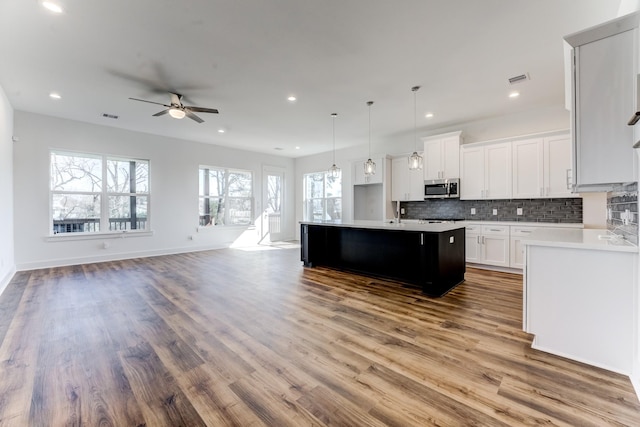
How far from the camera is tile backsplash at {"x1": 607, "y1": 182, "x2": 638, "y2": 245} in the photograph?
1.97 m

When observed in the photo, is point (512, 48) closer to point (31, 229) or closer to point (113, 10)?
point (113, 10)

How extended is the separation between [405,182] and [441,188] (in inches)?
36.5

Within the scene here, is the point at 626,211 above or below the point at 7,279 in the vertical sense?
above

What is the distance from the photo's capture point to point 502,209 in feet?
17.3

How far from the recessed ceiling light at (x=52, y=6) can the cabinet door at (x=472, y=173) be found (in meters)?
5.83

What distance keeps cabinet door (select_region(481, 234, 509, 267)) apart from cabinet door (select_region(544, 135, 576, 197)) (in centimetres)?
102

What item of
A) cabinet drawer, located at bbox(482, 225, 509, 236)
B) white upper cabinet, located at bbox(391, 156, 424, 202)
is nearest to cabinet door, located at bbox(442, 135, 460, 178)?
white upper cabinet, located at bbox(391, 156, 424, 202)

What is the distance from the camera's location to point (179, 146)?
700 cm

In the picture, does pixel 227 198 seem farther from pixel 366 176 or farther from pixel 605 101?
pixel 605 101

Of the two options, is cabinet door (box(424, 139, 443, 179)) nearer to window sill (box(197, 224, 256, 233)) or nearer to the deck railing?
window sill (box(197, 224, 256, 233))

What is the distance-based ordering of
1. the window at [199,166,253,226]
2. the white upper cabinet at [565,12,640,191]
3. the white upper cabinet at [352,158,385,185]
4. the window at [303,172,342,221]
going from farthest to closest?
1. the window at [303,172,342,221]
2. the window at [199,166,253,226]
3. the white upper cabinet at [352,158,385,185]
4. the white upper cabinet at [565,12,640,191]

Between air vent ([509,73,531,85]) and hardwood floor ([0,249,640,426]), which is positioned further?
air vent ([509,73,531,85])

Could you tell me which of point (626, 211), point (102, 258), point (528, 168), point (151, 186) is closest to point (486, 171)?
point (528, 168)

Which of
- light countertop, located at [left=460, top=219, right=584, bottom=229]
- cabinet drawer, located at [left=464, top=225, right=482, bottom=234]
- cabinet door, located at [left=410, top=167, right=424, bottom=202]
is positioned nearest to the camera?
light countertop, located at [left=460, top=219, right=584, bottom=229]
